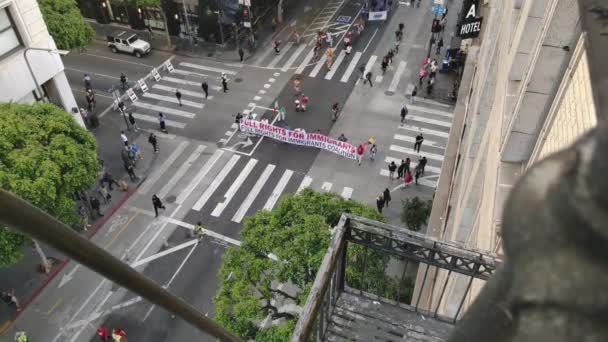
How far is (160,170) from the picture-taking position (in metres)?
32.4

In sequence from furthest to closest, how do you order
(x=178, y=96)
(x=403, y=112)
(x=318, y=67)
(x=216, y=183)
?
(x=318, y=67), (x=178, y=96), (x=403, y=112), (x=216, y=183)

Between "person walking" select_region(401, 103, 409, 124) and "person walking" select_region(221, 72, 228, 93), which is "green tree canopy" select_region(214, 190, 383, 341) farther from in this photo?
→ "person walking" select_region(221, 72, 228, 93)

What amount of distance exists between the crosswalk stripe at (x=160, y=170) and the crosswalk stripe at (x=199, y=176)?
7.14ft

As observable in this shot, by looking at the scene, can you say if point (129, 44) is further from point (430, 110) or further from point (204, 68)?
point (430, 110)

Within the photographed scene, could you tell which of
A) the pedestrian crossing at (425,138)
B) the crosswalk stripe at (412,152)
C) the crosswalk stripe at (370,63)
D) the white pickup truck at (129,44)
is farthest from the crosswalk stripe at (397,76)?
the white pickup truck at (129,44)

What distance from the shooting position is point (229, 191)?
30.7m

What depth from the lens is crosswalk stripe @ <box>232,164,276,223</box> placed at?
2908 cm

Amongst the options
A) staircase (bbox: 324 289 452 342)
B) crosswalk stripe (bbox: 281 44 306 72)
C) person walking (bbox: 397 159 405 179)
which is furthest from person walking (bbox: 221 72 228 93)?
staircase (bbox: 324 289 452 342)

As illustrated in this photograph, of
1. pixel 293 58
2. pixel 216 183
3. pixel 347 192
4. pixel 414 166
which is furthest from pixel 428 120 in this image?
pixel 216 183

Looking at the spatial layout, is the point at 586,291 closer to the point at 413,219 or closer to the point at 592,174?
the point at 592,174

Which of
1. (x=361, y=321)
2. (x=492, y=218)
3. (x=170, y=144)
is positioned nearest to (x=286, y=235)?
(x=361, y=321)

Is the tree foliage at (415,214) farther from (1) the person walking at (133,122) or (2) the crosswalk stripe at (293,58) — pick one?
(2) the crosswalk stripe at (293,58)

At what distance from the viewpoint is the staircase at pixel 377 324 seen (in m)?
9.84

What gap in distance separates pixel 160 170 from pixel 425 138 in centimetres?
1767
